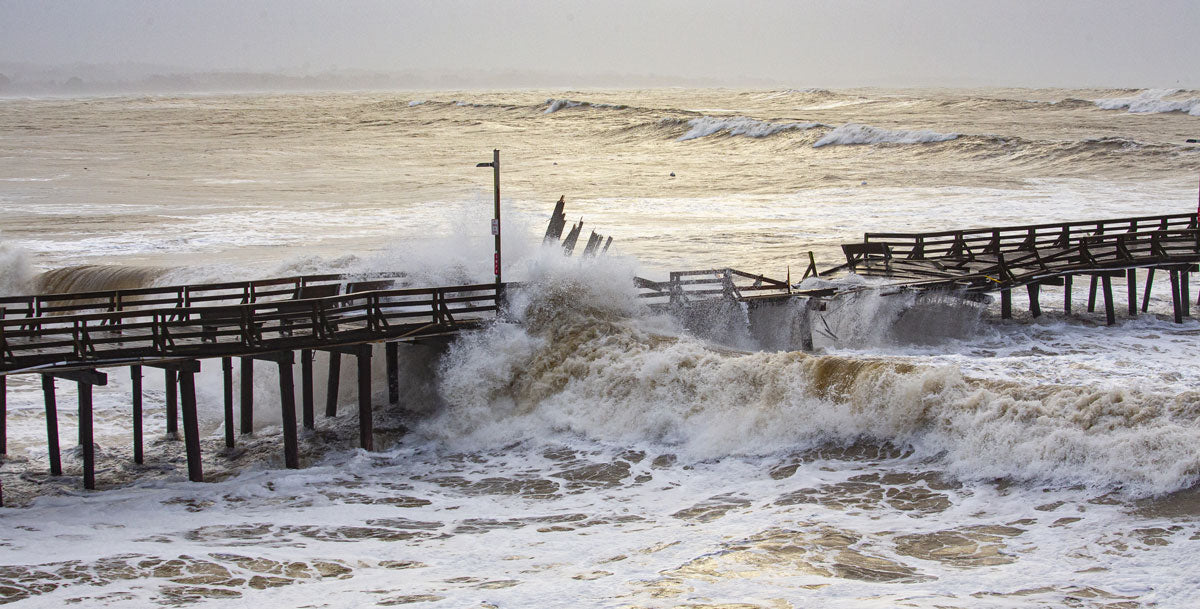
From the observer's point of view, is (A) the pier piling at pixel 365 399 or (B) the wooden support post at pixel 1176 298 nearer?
(A) the pier piling at pixel 365 399

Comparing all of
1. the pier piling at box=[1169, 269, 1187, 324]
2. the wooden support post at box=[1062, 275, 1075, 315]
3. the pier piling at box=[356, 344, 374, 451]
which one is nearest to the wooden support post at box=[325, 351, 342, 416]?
the pier piling at box=[356, 344, 374, 451]

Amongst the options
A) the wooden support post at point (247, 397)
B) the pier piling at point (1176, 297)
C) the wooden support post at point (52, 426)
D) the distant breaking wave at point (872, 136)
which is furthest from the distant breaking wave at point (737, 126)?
the wooden support post at point (52, 426)

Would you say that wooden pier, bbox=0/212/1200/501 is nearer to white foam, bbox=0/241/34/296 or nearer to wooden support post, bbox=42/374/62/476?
wooden support post, bbox=42/374/62/476

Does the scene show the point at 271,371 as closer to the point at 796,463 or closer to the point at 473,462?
the point at 473,462

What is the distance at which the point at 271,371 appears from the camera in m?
23.8

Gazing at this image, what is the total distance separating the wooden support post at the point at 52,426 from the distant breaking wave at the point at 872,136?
7861 cm

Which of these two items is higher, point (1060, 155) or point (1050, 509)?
point (1060, 155)

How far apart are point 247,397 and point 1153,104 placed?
116m

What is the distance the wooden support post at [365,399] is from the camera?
62.4ft

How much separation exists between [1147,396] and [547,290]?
38.0 feet

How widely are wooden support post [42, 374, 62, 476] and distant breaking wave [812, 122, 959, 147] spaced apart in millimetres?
78608

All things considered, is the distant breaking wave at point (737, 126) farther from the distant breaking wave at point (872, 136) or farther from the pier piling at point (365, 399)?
the pier piling at point (365, 399)

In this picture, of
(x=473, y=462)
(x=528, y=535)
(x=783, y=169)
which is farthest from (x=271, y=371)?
(x=783, y=169)

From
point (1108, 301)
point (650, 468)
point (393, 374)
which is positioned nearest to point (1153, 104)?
point (1108, 301)
